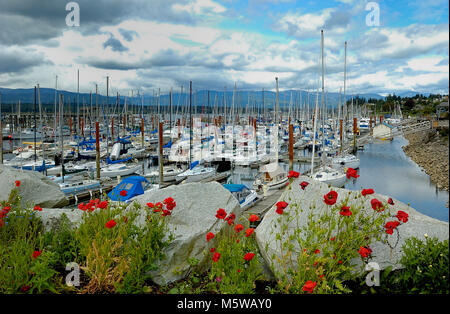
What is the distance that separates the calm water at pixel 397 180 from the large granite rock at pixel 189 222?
38.7 ft

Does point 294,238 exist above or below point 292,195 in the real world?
below

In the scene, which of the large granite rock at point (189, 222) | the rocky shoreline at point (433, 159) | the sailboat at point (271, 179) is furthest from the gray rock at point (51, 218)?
the sailboat at point (271, 179)

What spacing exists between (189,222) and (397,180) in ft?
92.7

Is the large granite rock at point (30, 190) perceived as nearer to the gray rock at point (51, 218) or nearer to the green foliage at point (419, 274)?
the gray rock at point (51, 218)

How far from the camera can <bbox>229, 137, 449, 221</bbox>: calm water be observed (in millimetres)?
20331

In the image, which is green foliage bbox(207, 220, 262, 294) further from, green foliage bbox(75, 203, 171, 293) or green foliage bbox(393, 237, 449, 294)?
green foliage bbox(393, 237, 449, 294)

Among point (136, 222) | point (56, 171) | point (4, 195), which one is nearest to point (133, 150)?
point (56, 171)

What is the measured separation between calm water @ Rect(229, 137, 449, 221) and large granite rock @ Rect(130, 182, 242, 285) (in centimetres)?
1179

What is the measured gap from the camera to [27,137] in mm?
63156

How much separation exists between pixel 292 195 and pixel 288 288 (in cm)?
180

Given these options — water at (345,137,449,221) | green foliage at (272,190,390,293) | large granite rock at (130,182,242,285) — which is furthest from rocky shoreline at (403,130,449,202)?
green foliage at (272,190,390,293)

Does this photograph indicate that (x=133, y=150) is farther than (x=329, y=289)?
Yes

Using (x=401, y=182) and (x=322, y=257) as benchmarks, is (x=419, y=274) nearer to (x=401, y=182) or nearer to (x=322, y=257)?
(x=322, y=257)

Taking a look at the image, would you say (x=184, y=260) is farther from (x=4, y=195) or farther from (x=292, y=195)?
(x=4, y=195)
